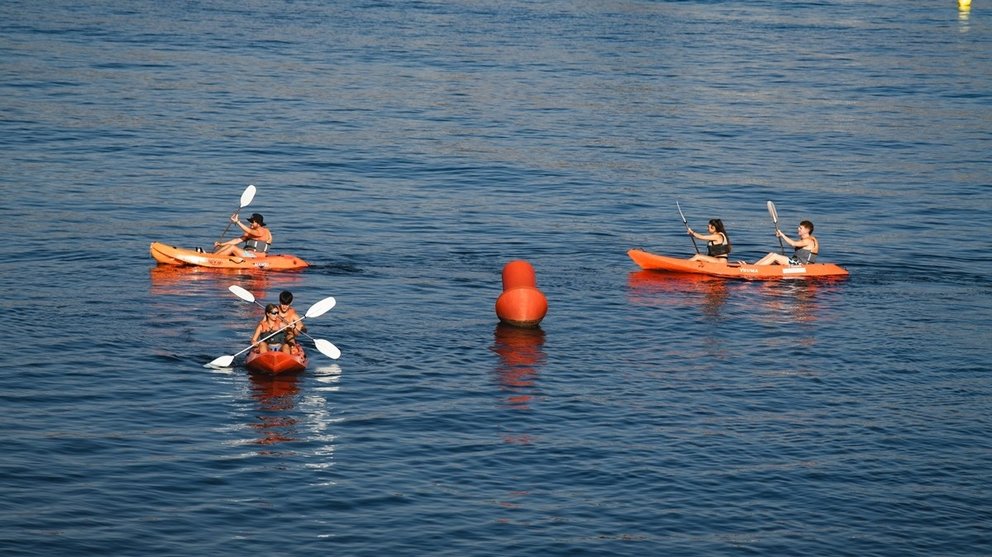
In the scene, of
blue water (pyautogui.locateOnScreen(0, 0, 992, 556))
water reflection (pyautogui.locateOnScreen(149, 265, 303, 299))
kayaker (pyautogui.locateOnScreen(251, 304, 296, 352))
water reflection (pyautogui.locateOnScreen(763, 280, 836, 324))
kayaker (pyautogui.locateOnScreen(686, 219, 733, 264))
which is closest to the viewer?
blue water (pyautogui.locateOnScreen(0, 0, 992, 556))

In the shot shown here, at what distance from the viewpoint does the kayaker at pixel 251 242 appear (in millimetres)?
32312

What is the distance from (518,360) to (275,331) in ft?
14.5

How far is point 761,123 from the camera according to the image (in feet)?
176

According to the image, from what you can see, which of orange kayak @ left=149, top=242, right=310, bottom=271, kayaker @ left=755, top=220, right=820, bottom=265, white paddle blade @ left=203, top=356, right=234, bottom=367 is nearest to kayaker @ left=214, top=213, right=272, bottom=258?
orange kayak @ left=149, top=242, right=310, bottom=271

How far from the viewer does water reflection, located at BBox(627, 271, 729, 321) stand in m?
31.1

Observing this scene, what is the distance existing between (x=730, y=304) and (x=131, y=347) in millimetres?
12255

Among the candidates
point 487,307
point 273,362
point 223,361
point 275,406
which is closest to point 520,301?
point 487,307

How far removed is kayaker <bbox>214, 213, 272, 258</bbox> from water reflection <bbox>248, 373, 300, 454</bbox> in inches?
294

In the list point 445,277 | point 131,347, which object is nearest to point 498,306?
point 445,277

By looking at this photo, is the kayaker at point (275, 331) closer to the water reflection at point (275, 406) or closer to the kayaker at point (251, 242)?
the water reflection at point (275, 406)

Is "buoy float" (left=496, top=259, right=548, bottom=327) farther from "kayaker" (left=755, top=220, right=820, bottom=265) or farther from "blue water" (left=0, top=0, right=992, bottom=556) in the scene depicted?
"kayaker" (left=755, top=220, right=820, bottom=265)

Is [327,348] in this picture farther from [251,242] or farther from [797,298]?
[797,298]

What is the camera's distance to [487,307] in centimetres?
3050

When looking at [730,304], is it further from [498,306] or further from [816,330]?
[498,306]
